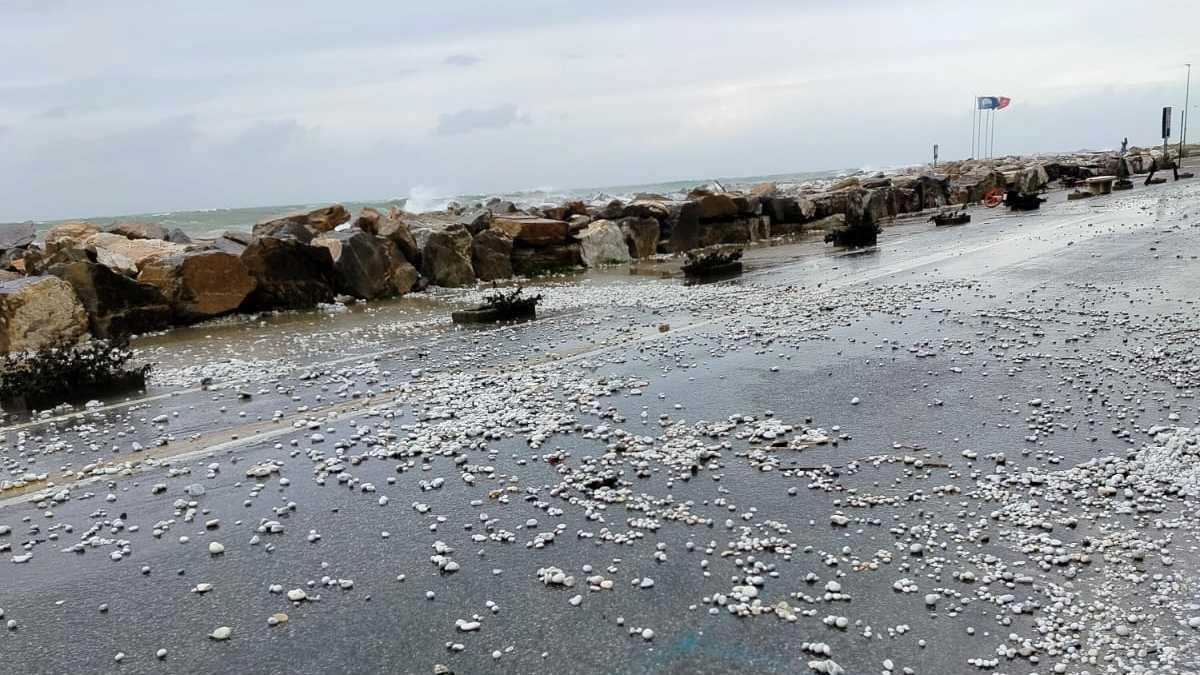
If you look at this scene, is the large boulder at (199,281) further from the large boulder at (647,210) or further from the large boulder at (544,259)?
the large boulder at (647,210)

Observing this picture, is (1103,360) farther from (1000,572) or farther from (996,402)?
(1000,572)

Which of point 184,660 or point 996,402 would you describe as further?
point 996,402

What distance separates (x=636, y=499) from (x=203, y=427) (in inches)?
169

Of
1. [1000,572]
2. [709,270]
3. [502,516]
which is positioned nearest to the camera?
[1000,572]

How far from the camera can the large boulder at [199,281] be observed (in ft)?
44.4

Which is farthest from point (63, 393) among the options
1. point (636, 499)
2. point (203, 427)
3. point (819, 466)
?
point (819, 466)

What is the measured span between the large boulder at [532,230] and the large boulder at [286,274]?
5443 mm

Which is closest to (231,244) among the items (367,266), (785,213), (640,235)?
(367,266)

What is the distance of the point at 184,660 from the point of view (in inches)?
154

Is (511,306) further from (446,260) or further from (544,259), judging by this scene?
(544,259)

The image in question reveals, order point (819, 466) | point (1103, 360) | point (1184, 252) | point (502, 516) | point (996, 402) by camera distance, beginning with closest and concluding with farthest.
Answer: point (502, 516) → point (819, 466) → point (996, 402) → point (1103, 360) → point (1184, 252)

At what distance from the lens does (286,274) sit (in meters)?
14.7

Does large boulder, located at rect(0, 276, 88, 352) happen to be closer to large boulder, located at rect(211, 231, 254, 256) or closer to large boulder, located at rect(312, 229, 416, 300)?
large boulder, located at rect(211, 231, 254, 256)

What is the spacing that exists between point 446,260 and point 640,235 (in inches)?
271
